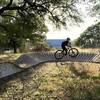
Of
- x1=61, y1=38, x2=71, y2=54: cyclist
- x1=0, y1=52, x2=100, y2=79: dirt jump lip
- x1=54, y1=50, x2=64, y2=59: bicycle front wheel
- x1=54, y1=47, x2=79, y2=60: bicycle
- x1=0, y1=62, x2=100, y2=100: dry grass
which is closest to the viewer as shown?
x1=0, y1=62, x2=100, y2=100: dry grass

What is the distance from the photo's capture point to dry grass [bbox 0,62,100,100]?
37.7ft

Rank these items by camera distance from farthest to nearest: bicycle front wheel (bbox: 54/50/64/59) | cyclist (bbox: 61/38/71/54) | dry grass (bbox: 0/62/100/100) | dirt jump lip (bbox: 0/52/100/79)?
bicycle front wheel (bbox: 54/50/64/59) < cyclist (bbox: 61/38/71/54) < dirt jump lip (bbox: 0/52/100/79) < dry grass (bbox: 0/62/100/100)

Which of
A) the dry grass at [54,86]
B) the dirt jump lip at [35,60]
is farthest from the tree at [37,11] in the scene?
the dry grass at [54,86]

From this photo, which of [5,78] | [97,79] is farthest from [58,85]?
[5,78]

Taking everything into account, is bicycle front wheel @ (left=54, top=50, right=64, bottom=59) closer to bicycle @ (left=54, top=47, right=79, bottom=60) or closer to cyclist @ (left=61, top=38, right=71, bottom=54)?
bicycle @ (left=54, top=47, right=79, bottom=60)

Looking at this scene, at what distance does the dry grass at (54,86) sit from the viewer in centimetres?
1150

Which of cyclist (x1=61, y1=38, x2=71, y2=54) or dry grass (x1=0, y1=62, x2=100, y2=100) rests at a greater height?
cyclist (x1=61, y1=38, x2=71, y2=54)

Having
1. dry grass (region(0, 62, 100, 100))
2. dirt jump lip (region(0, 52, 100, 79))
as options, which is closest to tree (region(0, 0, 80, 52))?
dirt jump lip (region(0, 52, 100, 79))

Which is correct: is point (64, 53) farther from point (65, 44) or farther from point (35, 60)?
point (35, 60)

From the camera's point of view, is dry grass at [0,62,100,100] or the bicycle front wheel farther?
the bicycle front wheel

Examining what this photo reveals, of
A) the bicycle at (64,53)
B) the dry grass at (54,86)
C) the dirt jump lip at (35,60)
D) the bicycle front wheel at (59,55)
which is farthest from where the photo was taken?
the bicycle front wheel at (59,55)

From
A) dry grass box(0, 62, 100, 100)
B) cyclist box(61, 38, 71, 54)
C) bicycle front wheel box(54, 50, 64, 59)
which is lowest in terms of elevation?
dry grass box(0, 62, 100, 100)

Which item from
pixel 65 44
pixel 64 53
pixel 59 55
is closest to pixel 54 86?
pixel 65 44

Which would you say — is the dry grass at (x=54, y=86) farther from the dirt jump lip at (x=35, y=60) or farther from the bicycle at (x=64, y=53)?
the bicycle at (x=64, y=53)
